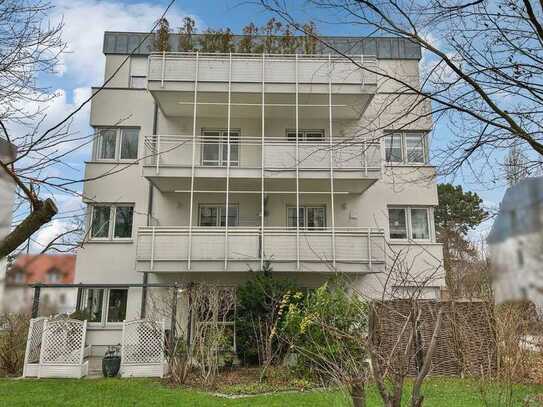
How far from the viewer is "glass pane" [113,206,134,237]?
17062 mm

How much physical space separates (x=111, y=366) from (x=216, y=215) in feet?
23.3

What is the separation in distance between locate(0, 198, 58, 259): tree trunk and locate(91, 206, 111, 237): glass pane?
49.3 ft

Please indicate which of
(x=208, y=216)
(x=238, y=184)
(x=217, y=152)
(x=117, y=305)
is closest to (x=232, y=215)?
(x=208, y=216)

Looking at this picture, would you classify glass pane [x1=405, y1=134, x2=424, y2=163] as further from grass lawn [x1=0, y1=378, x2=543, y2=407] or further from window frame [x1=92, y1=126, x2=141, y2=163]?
window frame [x1=92, y1=126, x2=141, y2=163]

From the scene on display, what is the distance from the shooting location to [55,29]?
4.93m

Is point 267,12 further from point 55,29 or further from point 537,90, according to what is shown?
point 537,90

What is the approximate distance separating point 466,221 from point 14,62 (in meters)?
30.3

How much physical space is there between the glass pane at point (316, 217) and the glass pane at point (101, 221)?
802 cm

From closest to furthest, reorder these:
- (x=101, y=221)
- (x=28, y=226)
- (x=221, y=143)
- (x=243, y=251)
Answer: (x=28, y=226) < (x=243, y=251) < (x=221, y=143) < (x=101, y=221)

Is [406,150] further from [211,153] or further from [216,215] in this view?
[216,215]

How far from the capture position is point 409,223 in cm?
1758

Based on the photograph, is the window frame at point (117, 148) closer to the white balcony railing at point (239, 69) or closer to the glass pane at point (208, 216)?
the white balcony railing at point (239, 69)

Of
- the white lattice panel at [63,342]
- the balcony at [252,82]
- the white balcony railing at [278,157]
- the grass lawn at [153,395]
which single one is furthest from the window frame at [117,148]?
the grass lawn at [153,395]

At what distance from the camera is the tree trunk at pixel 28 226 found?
269cm
